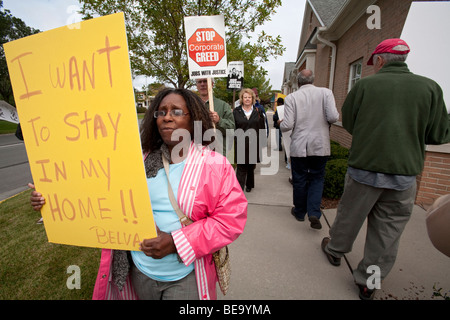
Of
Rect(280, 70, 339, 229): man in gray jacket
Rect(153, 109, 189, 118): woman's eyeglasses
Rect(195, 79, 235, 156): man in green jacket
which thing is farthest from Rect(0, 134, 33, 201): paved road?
Rect(280, 70, 339, 229): man in gray jacket

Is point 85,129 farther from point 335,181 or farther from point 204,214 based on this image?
point 335,181

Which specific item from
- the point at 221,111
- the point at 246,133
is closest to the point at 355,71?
the point at 246,133

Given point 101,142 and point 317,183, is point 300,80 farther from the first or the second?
point 101,142

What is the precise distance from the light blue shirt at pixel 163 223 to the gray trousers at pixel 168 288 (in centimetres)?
3

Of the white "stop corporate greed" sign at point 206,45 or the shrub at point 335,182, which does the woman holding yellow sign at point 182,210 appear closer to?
the white "stop corporate greed" sign at point 206,45

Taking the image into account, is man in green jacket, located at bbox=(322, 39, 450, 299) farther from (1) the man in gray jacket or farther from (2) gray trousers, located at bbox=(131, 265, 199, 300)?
(2) gray trousers, located at bbox=(131, 265, 199, 300)

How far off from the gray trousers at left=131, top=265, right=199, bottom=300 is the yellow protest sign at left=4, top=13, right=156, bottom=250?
11.7 inches

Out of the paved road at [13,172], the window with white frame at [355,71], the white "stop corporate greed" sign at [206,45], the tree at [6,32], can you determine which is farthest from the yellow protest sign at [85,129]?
the tree at [6,32]

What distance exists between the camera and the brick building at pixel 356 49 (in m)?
3.62

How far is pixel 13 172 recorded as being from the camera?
707cm

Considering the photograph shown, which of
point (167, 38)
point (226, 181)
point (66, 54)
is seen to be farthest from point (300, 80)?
point (167, 38)

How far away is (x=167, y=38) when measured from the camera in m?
7.43

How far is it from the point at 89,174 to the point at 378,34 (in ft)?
20.6

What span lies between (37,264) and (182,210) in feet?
8.37
